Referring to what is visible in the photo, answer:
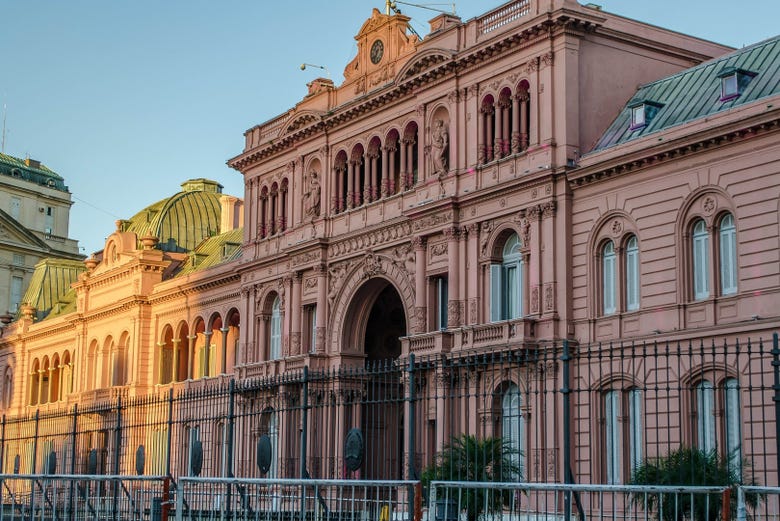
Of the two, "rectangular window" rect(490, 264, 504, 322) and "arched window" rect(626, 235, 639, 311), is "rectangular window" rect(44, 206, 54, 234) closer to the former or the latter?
"rectangular window" rect(490, 264, 504, 322)

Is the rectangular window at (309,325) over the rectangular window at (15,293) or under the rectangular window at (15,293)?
under

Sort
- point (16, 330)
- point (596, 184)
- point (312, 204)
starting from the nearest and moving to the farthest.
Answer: point (596, 184)
point (312, 204)
point (16, 330)

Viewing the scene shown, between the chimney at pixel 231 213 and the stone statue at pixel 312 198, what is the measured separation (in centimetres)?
1830

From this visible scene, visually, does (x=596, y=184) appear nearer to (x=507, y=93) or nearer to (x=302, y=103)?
(x=507, y=93)

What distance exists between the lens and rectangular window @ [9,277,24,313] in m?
88.1

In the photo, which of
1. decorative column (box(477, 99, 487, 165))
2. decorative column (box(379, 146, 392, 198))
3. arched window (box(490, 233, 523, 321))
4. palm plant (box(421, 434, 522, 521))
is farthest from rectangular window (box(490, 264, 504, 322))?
palm plant (box(421, 434, 522, 521))

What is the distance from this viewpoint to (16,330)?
3098 inches

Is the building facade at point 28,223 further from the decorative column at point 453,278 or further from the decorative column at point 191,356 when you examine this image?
the decorative column at point 453,278

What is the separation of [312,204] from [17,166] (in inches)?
1871

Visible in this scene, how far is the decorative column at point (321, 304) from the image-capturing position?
4731 cm

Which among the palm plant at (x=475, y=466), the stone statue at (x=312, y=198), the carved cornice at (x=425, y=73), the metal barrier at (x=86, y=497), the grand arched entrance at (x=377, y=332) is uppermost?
the carved cornice at (x=425, y=73)

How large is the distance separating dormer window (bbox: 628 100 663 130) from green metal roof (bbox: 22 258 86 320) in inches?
1934

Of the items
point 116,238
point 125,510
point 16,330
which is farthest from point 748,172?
point 16,330

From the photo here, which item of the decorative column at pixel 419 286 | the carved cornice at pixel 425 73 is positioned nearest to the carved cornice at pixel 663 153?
the carved cornice at pixel 425 73
